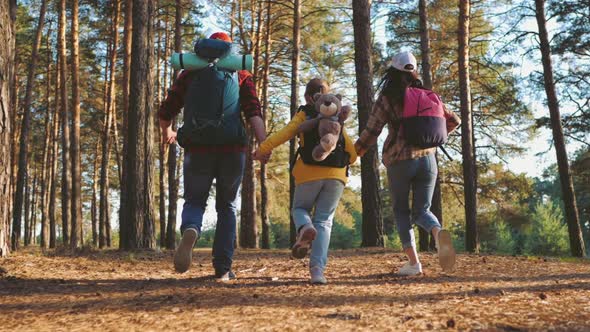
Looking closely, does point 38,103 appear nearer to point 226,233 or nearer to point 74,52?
point 74,52

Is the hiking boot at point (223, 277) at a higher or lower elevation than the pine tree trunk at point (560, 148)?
lower

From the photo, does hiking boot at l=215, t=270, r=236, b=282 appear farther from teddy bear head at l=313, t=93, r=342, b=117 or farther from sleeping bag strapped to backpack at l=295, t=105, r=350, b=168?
teddy bear head at l=313, t=93, r=342, b=117

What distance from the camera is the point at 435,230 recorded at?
4.09 m

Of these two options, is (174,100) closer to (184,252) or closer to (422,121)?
(184,252)

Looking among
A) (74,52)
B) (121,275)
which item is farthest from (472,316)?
(74,52)

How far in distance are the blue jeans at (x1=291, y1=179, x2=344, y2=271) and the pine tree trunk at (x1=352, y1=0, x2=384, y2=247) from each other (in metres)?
4.24

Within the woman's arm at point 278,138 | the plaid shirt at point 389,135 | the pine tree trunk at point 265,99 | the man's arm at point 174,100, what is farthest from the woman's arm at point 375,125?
the pine tree trunk at point 265,99

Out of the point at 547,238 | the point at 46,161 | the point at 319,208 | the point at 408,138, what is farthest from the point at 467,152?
the point at 547,238

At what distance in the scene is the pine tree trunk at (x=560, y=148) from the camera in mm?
11922

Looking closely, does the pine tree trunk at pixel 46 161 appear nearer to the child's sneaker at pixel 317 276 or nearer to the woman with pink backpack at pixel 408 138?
the woman with pink backpack at pixel 408 138

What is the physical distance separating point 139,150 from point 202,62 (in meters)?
5.37

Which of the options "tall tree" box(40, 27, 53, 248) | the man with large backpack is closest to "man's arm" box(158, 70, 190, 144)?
the man with large backpack

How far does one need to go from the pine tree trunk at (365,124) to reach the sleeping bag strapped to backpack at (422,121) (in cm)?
411

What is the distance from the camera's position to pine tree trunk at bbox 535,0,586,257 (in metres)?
11.9
